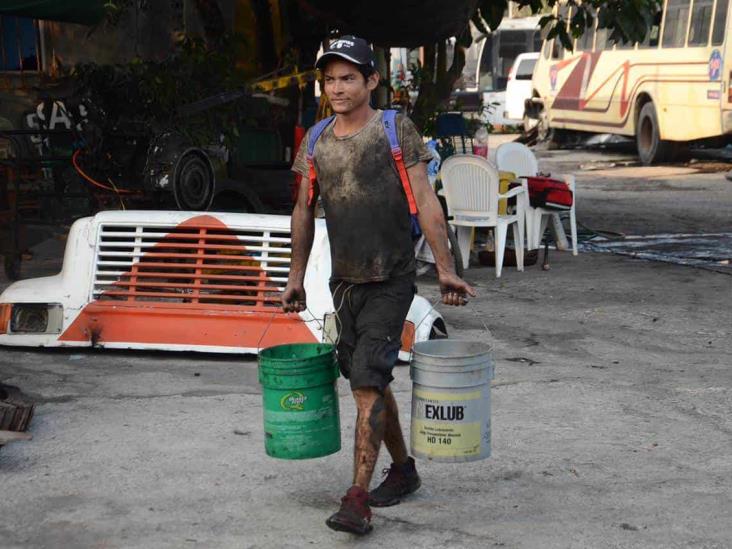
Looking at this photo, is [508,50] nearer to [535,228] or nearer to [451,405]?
[535,228]

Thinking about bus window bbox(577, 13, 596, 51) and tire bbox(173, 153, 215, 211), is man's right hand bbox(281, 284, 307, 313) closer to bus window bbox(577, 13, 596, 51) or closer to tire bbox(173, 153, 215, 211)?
tire bbox(173, 153, 215, 211)

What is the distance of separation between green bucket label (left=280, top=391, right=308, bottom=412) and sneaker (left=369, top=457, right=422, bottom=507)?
0.48m

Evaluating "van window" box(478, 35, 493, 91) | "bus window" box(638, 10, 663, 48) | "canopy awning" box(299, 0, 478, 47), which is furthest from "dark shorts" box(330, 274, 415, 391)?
"van window" box(478, 35, 493, 91)

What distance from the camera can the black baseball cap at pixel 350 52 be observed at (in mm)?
4602

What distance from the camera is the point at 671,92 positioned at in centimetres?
2239

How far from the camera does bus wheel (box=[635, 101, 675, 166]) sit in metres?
23.2

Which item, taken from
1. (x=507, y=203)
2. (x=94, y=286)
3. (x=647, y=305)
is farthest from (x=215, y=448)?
(x=507, y=203)

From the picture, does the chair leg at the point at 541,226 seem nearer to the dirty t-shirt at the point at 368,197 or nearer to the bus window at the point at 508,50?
the dirty t-shirt at the point at 368,197

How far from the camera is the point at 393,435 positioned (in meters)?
4.98

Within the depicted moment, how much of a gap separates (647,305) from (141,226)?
392cm

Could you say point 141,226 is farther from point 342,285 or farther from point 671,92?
point 671,92

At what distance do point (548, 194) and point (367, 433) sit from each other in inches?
281

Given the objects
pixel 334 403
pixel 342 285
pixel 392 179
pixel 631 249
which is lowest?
pixel 631 249

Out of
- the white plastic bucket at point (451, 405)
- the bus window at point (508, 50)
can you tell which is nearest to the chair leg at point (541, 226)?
the white plastic bucket at point (451, 405)
